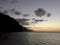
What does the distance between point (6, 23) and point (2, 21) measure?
21.5ft

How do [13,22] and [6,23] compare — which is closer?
[13,22]

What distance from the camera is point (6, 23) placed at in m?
178

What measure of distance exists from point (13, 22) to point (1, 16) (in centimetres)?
1630

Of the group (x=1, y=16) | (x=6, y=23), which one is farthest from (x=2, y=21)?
(x=1, y=16)

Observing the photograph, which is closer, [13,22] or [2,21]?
[13,22]

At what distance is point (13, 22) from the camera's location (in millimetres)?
162500

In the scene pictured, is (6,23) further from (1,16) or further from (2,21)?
(1,16)

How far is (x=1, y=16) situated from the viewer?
15838 cm

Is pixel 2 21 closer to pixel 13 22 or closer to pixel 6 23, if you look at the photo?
pixel 6 23

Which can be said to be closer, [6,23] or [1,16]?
[1,16]

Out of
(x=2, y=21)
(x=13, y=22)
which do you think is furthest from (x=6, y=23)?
(x=13, y=22)

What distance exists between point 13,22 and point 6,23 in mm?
19786

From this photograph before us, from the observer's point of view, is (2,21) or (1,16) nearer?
(1,16)

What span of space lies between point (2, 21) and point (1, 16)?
17.6m
